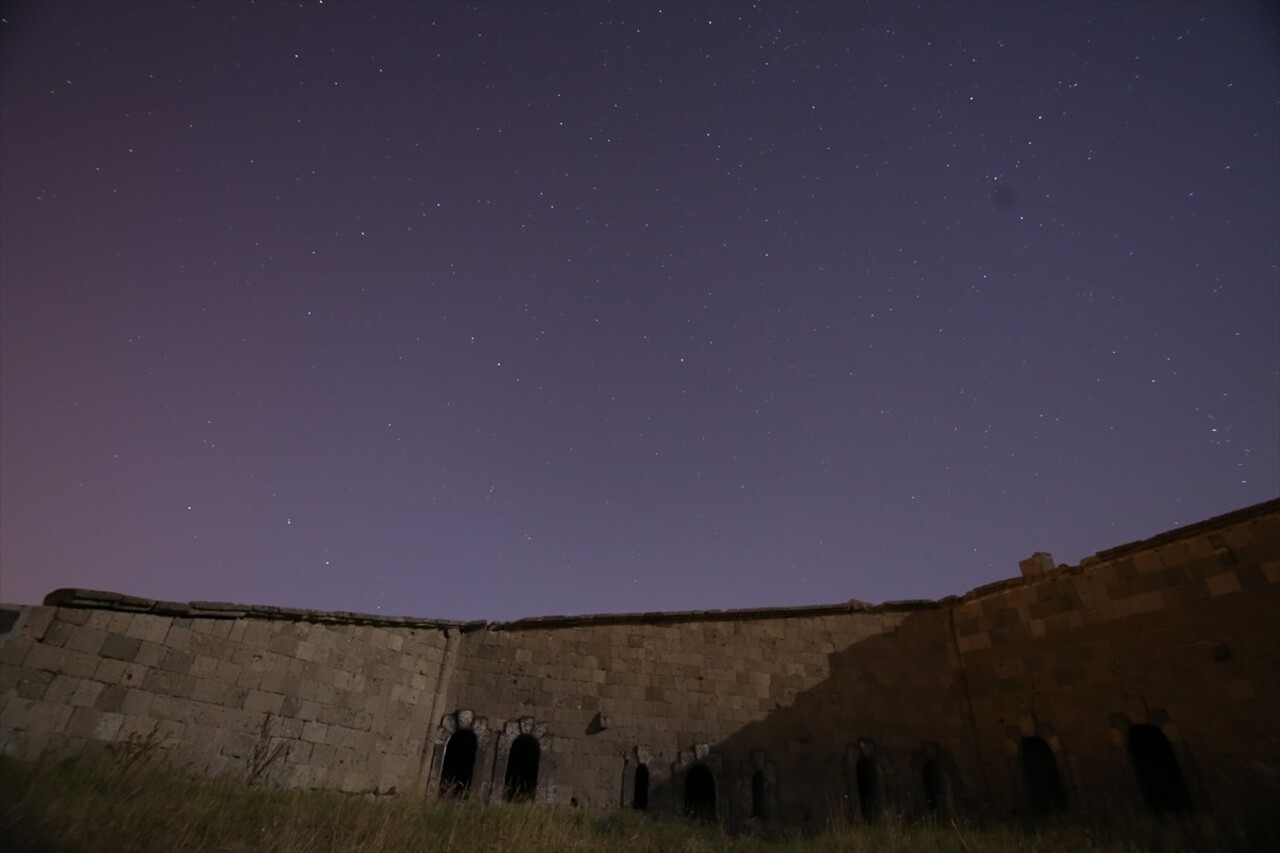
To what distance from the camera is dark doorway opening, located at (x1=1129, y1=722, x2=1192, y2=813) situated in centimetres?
1095

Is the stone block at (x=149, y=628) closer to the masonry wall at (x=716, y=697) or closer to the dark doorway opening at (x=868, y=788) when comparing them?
the masonry wall at (x=716, y=697)

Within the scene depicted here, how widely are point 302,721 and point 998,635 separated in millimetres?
13246

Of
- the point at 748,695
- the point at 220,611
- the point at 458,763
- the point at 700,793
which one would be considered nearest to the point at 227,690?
A: the point at 220,611

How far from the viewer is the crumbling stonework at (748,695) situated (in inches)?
390

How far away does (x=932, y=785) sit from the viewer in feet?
44.9

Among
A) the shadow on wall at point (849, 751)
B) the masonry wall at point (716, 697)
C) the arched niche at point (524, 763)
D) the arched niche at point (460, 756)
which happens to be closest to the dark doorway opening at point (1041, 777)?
the shadow on wall at point (849, 751)

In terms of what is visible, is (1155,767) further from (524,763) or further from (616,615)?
(524,763)

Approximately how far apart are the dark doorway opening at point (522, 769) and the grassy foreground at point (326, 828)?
142 cm

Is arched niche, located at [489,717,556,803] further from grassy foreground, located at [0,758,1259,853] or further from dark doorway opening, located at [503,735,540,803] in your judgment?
grassy foreground, located at [0,758,1259,853]

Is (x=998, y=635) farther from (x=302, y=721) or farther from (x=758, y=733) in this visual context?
(x=302, y=721)

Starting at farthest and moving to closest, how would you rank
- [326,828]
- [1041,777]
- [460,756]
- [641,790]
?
[460,756], [641,790], [1041,777], [326,828]

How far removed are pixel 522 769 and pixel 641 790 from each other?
228 cm

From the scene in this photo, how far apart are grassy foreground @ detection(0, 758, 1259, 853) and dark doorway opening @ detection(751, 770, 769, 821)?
198cm

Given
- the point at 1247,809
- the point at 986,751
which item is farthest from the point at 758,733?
the point at 1247,809
